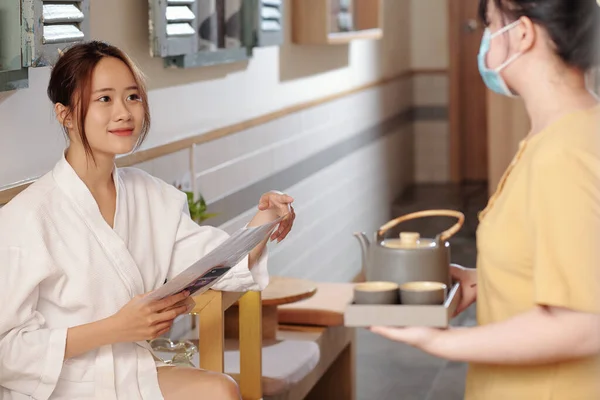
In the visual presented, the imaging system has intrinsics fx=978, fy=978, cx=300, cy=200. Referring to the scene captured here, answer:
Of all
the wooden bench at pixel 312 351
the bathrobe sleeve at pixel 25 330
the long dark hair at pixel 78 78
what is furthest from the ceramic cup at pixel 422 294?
the wooden bench at pixel 312 351

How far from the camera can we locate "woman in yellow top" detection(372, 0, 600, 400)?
4.17 ft

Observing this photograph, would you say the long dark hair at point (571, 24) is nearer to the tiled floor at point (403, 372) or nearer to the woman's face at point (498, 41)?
the woman's face at point (498, 41)

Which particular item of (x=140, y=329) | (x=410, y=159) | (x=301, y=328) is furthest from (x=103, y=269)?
(x=410, y=159)

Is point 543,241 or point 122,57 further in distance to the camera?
point 122,57

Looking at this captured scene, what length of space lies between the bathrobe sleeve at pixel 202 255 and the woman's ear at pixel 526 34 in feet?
3.68

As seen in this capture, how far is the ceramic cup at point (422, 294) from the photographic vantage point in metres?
1.37

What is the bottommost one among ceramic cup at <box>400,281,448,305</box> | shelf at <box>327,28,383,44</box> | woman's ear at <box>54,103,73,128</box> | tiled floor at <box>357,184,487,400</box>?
tiled floor at <box>357,184,487,400</box>

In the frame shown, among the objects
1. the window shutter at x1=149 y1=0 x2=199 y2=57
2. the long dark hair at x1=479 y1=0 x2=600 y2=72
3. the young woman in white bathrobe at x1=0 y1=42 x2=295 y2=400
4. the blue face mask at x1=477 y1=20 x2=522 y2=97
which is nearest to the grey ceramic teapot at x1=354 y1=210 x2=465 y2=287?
the blue face mask at x1=477 y1=20 x2=522 y2=97

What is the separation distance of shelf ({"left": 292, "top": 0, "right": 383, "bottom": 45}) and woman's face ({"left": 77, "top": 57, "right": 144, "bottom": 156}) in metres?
2.56

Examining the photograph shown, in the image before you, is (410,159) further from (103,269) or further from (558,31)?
(558,31)

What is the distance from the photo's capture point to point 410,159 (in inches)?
329

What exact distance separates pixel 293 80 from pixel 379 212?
7.51 feet

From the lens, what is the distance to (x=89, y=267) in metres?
1.98

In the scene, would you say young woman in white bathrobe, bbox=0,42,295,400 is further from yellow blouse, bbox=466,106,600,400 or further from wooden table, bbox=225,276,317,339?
wooden table, bbox=225,276,317,339
